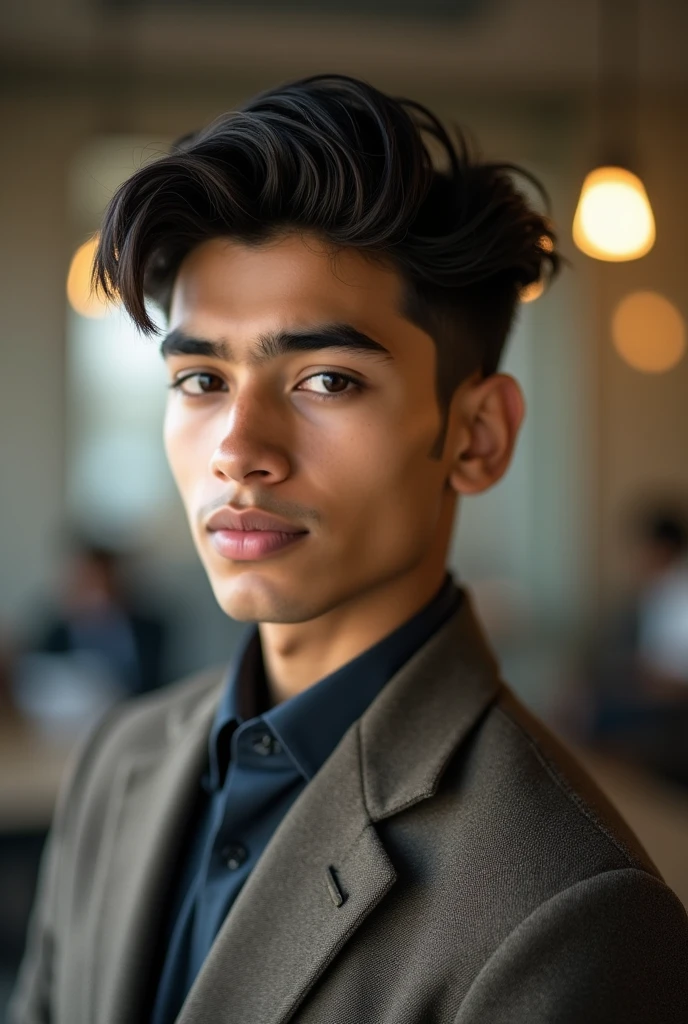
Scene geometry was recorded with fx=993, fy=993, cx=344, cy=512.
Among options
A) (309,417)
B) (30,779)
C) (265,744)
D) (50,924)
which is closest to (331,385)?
(309,417)

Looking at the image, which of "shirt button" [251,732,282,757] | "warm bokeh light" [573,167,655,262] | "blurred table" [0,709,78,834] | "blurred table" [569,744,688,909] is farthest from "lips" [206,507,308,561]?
"warm bokeh light" [573,167,655,262]

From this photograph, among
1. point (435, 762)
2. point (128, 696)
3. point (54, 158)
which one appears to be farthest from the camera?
point (54, 158)

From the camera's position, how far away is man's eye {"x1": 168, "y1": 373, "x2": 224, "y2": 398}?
3.65 ft

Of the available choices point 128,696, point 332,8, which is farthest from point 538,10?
point 128,696

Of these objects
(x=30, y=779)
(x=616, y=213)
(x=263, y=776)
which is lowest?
(x=30, y=779)

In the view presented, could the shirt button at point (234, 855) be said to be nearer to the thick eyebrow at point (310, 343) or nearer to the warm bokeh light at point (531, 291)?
the thick eyebrow at point (310, 343)

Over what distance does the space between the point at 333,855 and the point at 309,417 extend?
445 mm

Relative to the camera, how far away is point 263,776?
1124mm

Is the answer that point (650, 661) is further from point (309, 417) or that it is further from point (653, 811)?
point (309, 417)

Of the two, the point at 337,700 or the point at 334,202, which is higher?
the point at 334,202

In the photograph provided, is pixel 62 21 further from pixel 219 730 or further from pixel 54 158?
pixel 219 730

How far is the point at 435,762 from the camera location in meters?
1.00

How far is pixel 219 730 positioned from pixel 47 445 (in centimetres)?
472

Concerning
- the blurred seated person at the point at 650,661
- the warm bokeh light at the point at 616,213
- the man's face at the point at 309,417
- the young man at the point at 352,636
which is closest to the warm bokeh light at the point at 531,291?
the young man at the point at 352,636
